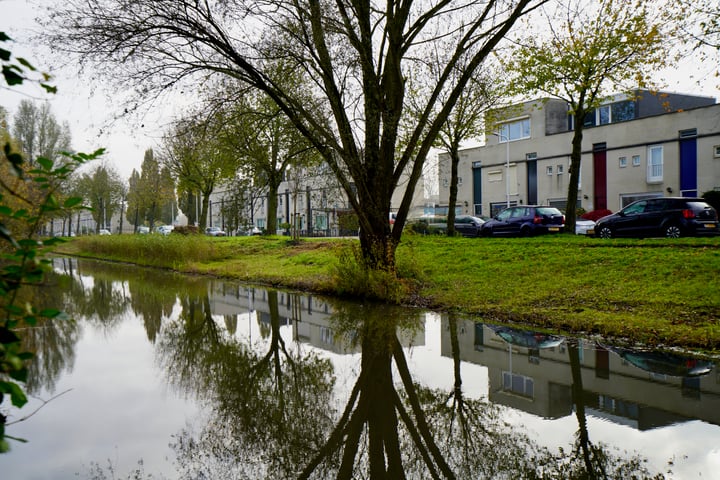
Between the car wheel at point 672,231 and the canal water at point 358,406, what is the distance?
40.1ft

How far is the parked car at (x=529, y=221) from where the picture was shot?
76.6 ft

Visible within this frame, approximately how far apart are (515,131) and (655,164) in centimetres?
1227

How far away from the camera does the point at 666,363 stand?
243 inches

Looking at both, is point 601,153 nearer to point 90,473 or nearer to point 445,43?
point 445,43

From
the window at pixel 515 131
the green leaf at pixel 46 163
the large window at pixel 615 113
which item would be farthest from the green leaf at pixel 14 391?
the window at pixel 515 131

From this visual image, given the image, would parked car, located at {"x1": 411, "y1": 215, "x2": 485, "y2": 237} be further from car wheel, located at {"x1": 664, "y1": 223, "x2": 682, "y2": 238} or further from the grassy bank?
car wheel, located at {"x1": 664, "y1": 223, "x2": 682, "y2": 238}

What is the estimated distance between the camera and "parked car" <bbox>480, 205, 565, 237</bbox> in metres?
23.4

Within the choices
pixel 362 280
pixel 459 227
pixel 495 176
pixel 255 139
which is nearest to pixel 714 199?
pixel 459 227

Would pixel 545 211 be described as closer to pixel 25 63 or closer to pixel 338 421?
pixel 338 421

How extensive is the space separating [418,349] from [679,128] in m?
34.7

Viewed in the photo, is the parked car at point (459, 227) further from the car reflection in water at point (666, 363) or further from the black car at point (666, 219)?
the car reflection in water at point (666, 363)

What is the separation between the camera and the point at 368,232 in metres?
11.9

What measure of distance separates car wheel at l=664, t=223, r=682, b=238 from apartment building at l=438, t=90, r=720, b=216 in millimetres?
11024

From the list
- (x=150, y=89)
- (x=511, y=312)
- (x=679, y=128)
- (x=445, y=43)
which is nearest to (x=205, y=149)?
(x=150, y=89)
